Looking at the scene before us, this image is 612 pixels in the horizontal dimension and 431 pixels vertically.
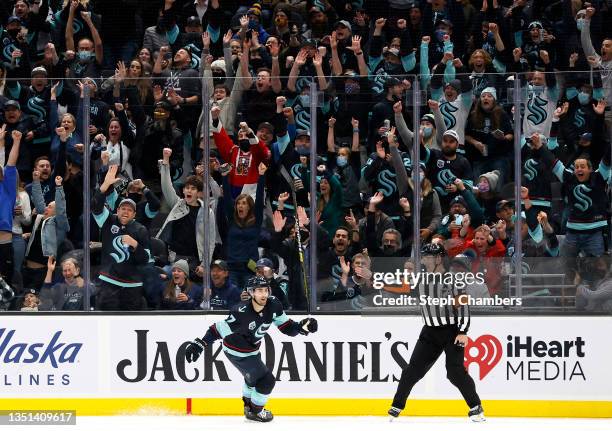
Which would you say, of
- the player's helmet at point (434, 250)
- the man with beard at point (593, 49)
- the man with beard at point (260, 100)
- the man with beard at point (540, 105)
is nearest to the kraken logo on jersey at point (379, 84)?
the man with beard at point (260, 100)

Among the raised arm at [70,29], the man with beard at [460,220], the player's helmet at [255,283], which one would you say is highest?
the raised arm at [70,29]

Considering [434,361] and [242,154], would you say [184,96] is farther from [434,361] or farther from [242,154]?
[434,361]

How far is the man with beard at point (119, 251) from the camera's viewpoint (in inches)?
432

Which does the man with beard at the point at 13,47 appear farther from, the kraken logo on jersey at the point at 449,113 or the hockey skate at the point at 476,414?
the hockey skate at the point at 476,414

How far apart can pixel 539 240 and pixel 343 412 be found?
214 cm

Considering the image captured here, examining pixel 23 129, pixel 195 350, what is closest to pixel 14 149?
pixel 23 129

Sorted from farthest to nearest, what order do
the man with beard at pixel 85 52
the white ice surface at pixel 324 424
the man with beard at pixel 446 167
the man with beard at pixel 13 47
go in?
1. the man with beard at pixel 13 47
2. the man with beard at pixel 85 52
3. the man with beard at pixel 446 167
4. the white ice surface at pixel 324 424

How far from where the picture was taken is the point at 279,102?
1102 centimetres

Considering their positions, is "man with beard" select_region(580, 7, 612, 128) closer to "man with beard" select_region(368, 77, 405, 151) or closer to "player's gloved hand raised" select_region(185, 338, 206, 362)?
"man with beard" select_region(368, 77, 405, 151)

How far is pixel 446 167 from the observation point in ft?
35.7

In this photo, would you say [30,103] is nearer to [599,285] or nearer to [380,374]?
[380,374]

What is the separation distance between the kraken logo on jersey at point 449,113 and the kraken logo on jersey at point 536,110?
603 mm

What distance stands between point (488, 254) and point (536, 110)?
4.11ft

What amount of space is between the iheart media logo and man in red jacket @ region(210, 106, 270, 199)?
221 cm
